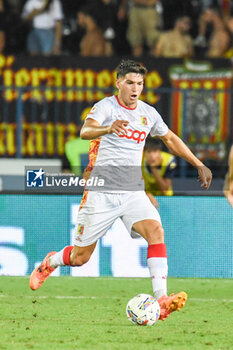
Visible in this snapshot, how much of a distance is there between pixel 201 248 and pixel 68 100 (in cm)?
374

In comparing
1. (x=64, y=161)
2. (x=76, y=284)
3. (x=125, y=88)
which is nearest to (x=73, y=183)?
(x=76, y=284)

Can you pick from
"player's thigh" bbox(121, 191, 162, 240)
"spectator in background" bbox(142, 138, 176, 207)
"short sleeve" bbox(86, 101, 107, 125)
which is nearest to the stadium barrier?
"spectator in background" bbox(142, 138, 176, 207)

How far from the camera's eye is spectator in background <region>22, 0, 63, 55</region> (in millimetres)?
14336

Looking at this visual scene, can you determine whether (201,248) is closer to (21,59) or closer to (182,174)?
(182,174)

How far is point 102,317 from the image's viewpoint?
7883 millimetres

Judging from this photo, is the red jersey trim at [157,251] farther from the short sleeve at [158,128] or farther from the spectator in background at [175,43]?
the spectator in background at [175,43]

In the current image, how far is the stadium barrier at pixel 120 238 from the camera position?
1052 cm

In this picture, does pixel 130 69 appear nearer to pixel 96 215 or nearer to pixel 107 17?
pixel 96 215

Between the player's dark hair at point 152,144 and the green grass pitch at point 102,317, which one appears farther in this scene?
the player's dark hair at point 152,144

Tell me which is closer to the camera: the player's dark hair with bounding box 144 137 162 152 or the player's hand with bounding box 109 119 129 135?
the player's hand with bounding box 109 119 129 135

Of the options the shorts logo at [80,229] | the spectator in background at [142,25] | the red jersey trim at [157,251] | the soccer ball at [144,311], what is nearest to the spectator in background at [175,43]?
the spectator in background at [142,25]

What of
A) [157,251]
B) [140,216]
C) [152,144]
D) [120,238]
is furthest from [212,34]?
[157,251]

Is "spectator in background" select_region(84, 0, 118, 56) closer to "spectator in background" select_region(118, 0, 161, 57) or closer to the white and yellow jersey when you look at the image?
"spectator in background" select_region(118, 0, 161, 57)

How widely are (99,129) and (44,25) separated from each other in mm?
7543
